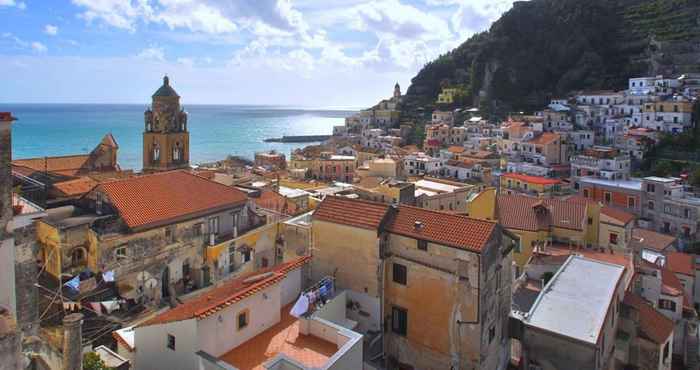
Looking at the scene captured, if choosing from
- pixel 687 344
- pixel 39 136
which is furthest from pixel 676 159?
pixel 39 136

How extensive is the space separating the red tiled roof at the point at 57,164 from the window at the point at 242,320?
21118 millimetres

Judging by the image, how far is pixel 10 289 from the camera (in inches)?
338

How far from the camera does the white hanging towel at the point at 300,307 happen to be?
12.4m

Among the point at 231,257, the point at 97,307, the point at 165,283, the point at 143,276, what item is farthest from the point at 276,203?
the point at 97,307

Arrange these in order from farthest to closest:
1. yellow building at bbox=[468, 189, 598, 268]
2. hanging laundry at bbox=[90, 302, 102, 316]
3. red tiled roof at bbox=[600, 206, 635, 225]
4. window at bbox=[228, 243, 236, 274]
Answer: red tiled roof at bbox=[600, 206, 635, 225], yellow building at bbox=[468, 189, 598, 268], window at bbox=[228, 243, 236, 274], hanging laundry at bbox=[90, 302, 102, 316]

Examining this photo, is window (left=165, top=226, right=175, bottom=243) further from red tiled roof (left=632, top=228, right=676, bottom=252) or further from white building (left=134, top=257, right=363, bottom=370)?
red tiled roof (left=632, top=228, right=676, bottom=252)

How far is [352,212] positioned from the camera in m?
14.4

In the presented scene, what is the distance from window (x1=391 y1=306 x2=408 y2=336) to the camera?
1381 centimetres

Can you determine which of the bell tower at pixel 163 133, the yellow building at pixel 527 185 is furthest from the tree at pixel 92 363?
the yellow building at pixel 527 185

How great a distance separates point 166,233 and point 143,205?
139 centimetres

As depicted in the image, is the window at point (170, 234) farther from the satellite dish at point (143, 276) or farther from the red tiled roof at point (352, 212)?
the red tiled roof at point (352, 212)

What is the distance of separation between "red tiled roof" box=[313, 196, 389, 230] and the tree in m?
6.80

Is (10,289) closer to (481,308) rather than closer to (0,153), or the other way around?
(0,153)

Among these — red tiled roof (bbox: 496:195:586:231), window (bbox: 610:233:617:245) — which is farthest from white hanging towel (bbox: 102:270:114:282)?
window (bbox: 610:233:617:245)
